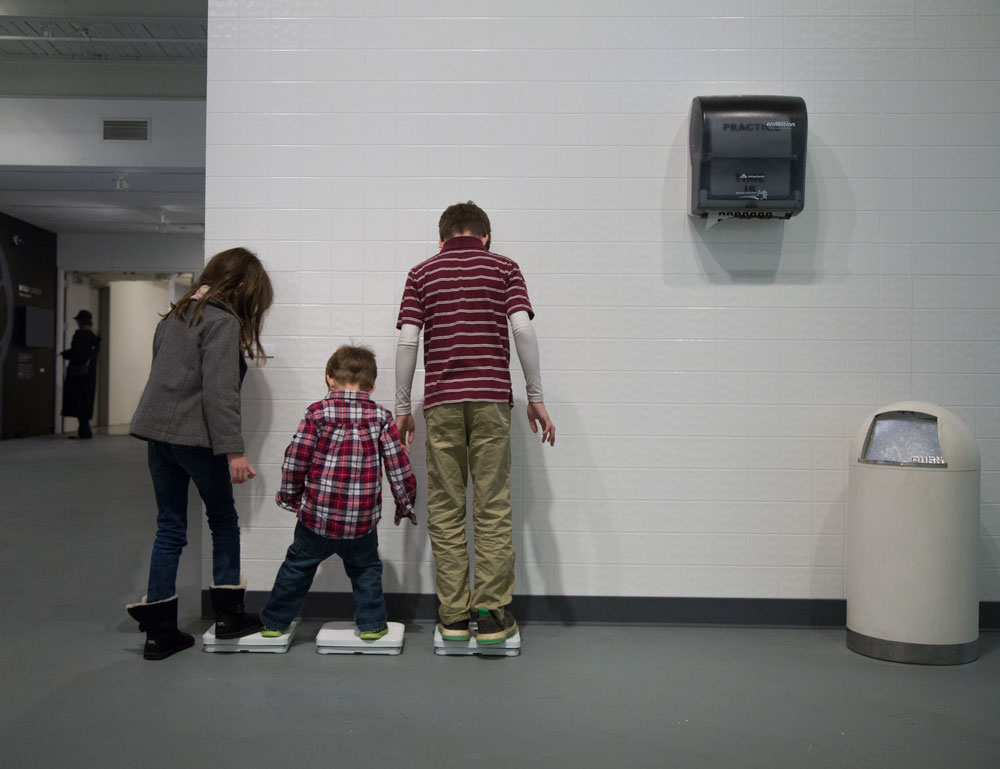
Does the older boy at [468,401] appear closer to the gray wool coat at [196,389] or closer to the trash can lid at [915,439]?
the gray wool coat at [196,389]

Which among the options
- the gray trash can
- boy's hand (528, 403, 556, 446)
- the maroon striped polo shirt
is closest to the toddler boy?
the maroon striped polo shirt

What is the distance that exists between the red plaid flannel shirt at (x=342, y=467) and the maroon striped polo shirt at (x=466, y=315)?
24cm

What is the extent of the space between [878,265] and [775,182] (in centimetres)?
59

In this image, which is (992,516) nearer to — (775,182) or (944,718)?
(944,718)

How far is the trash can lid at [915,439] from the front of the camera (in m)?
2.66

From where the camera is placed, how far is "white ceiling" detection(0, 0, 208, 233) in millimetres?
5871

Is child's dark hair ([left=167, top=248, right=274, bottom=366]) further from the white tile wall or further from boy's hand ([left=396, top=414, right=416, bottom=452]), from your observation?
boy's hand ([left=396, top=414, right=416, bottom=452])

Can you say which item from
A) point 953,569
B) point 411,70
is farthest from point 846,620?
point 411,70

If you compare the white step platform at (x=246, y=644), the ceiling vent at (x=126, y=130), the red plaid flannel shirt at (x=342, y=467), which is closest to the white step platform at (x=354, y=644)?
the white step platform at (x=246, y=644)

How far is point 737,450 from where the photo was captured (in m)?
3.06

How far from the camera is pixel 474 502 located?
2764 millimetres

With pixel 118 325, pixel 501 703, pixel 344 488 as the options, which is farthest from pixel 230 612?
pixel 118 325

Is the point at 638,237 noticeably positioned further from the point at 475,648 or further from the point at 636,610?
the point at 475,648

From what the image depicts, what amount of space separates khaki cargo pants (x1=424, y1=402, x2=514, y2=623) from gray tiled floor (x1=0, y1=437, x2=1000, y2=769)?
0.24 m
